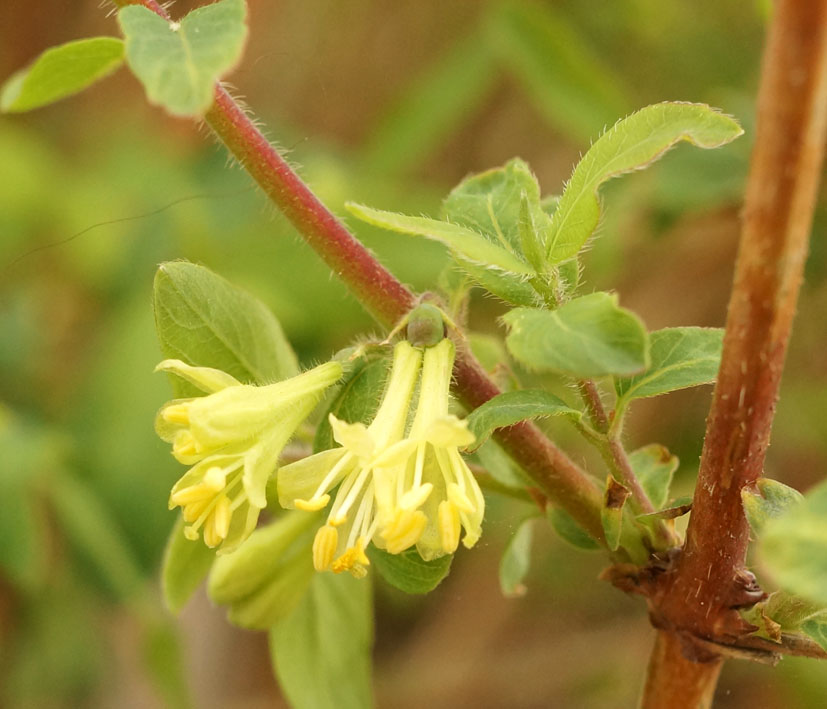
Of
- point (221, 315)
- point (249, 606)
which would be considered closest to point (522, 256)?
point (221, 315)

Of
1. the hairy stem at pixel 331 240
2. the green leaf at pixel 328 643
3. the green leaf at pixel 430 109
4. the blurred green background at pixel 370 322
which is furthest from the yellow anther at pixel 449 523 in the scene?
the green leaf at pixel 430 109

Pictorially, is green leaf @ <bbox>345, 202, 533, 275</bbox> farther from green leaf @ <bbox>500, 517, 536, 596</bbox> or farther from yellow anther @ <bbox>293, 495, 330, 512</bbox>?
green leaf @ <bbox>500, 517, 536, 596</bbox>

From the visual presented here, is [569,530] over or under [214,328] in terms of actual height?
under

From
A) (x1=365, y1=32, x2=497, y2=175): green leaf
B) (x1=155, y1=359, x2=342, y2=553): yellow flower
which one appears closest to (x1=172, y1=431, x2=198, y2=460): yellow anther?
(x1=155, y1=359, x2=342, y2=553): yellow flower

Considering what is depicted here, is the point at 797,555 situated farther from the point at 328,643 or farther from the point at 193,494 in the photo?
the point at 328,643

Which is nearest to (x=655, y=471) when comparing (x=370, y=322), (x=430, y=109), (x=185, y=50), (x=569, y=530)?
(x=569, y=530)

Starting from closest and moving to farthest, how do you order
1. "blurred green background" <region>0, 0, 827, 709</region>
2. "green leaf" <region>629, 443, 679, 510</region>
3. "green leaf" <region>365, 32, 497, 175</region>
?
"green leaf" <region>629, 443, 679, 510</region>, "blurred green background" <region>0, 0, 827, 709</region>, "green leaf" <region>365, 32, 497, 175</region>
